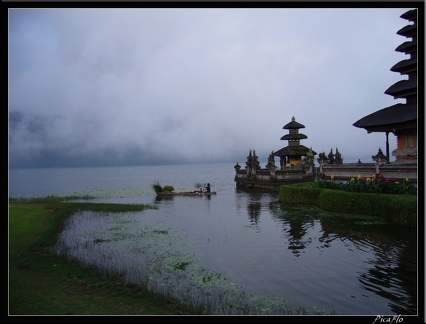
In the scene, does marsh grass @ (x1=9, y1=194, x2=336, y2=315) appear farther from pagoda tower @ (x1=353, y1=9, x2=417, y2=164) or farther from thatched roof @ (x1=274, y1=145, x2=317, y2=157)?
thatched roof @ (x1=274, y1=145, x2=317, y2=157)

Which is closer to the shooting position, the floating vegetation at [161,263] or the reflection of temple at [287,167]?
the floating vegetation at [161,263]

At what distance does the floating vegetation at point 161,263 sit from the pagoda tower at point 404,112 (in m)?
18.8

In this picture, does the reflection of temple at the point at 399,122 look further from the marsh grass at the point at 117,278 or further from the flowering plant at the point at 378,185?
the marsh grass at the point at 117,278

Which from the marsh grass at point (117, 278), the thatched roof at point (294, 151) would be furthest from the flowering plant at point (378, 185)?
the thatched roof at point (294, 151)

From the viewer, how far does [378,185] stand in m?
21.9

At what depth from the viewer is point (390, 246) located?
46.4ft

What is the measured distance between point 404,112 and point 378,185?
8076 millimetres

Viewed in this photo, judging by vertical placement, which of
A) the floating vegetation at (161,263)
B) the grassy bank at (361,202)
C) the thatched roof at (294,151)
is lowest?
the floating vegetation at (161,263)

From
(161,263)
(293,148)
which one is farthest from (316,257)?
(293,148)

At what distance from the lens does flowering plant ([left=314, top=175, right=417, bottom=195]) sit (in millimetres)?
20359

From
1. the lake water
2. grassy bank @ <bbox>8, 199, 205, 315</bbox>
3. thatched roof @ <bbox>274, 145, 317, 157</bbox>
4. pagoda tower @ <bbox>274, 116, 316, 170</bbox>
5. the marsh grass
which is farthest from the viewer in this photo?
pagoda tower @ <bbox>274, 116, 316, 170</bbox>

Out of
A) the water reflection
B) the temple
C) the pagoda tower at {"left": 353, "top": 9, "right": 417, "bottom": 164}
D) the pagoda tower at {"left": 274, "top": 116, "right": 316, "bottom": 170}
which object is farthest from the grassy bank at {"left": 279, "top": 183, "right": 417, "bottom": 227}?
the pagoda tower at {"left": 274, "top": 116, "right": 316, "bottom": 170}

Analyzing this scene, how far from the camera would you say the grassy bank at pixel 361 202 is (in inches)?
704

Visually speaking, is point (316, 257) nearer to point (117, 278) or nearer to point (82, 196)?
point (117, 278)
